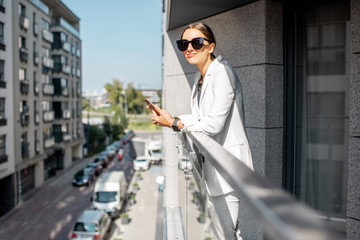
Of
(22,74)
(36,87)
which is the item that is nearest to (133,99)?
(36,87)

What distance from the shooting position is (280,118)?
5023 mm

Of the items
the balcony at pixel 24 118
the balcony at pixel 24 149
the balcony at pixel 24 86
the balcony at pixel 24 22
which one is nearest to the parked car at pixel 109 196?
the balcony at pixel 24 149

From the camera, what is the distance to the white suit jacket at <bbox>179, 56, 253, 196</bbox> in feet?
7.88

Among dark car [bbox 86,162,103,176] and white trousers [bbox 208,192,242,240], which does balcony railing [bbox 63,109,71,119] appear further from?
white trousers [bbox 208,192,242,240]

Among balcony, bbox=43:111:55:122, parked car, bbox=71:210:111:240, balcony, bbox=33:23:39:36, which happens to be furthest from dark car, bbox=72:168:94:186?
balcony, bbox=33:23:39:36

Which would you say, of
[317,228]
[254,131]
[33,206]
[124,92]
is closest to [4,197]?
[33,206]

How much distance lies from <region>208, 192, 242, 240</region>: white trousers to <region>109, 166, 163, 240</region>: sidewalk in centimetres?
1677

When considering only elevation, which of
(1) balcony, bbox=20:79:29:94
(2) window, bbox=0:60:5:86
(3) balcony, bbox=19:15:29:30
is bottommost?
(1) balcony, bbox=20:79:29:94

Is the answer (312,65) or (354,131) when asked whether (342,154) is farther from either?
(312,65)

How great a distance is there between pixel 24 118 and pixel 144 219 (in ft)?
38.6

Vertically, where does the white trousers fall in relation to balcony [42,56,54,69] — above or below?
below

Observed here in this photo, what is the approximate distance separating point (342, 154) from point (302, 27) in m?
1.82

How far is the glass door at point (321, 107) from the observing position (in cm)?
410

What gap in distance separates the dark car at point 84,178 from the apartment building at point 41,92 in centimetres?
301
